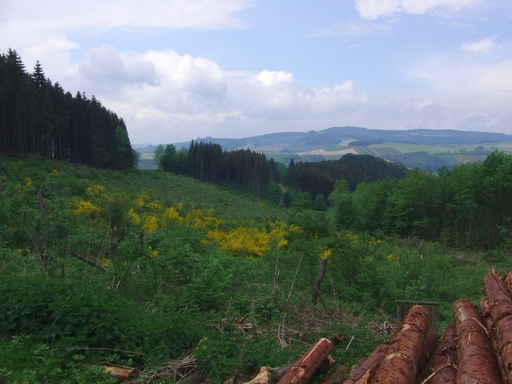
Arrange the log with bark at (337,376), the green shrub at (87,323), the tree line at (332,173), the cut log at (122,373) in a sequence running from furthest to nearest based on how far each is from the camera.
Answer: the tree line at (332,173) → the green shrub at (87,323) → the cut log at (122,373) → the log with bark at (337,376)

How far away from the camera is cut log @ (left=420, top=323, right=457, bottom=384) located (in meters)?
3.75

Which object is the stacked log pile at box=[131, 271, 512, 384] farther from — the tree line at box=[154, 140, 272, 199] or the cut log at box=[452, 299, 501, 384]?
the tree line at box=[154, 140, 272, 199]

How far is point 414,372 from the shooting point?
365 cm

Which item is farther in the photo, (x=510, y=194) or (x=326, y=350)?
(x=510, y=194)

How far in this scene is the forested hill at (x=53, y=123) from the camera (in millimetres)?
34594

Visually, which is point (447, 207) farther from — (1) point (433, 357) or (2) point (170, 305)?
(1) point (433, 357)

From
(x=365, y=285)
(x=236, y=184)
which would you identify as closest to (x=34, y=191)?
(x=365, y=285)

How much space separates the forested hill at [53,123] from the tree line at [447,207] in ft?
96.0

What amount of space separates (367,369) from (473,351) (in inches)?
37.8

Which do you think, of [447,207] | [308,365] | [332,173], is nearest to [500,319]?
[308,365]

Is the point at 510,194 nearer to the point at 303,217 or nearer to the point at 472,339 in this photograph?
the point at 303,217

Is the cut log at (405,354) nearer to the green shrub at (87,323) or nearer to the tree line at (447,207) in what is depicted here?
the green shrub at (87,323)

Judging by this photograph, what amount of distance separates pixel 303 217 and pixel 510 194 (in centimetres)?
1885

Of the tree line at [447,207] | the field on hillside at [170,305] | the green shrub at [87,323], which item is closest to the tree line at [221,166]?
the tree line at [447,207]
